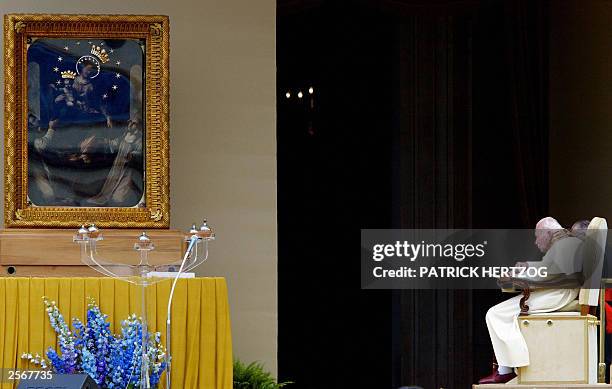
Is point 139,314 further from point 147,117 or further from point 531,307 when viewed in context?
point 531,307

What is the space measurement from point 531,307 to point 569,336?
0.34m

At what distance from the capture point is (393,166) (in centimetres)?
1324

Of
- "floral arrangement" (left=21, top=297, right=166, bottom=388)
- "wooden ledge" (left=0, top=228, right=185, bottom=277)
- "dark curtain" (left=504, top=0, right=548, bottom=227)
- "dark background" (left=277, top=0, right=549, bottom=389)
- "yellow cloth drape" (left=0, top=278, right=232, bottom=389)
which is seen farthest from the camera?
"dark curtain" (left=504, top=0, right=548, bottom=227)

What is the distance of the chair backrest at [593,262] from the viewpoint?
28.2 ft

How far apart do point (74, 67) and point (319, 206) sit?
202 inches

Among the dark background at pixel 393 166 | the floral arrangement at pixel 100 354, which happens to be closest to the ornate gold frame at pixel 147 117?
the floral arrangement at pixel 100 354

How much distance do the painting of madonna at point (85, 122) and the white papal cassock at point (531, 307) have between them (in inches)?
112

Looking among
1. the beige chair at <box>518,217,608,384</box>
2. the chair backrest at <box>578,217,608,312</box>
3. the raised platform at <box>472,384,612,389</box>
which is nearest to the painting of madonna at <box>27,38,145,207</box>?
the raised platform at <box>472,384,612,389</box>

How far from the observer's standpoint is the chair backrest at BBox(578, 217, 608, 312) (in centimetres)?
861

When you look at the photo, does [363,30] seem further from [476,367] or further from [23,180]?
[23,180]

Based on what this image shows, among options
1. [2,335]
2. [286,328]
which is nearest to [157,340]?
[2,335]

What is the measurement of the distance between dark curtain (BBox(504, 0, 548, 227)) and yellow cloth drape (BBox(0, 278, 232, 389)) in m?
6.29

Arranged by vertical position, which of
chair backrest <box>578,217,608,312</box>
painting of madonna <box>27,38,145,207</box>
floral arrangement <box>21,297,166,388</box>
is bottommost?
floral arrangement <box>21,297,166,388</box>

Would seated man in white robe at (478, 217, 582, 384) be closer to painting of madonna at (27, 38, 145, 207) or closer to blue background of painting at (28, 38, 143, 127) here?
painting of madonna at (27, 38, 145, 207)
